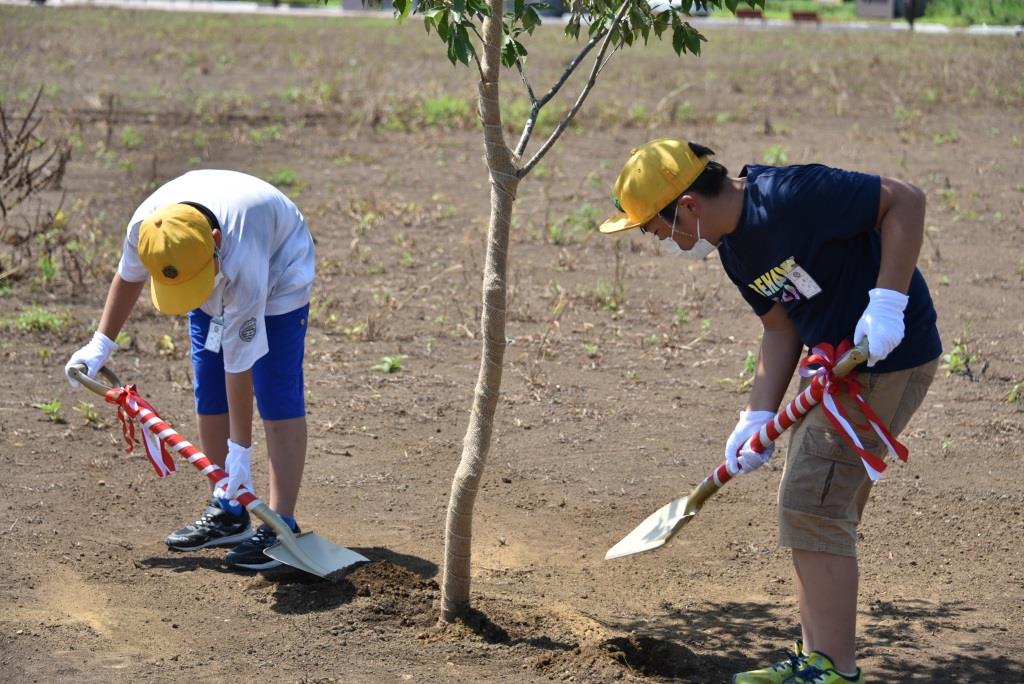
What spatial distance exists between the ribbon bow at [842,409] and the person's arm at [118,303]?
2.36m

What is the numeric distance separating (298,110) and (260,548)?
36.2 feet

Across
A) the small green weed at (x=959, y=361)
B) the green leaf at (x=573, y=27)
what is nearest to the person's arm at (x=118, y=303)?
the green leaf at (x=573, y=27)

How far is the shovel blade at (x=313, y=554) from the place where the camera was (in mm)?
4047

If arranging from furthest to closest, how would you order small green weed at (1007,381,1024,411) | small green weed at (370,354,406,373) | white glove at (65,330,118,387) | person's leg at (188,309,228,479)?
small green weed at (370,354,406,373)
small green weed at (1007,381,1024,411)
person's leg at (188,309,228,479)
white glove at (65,330,118,387)

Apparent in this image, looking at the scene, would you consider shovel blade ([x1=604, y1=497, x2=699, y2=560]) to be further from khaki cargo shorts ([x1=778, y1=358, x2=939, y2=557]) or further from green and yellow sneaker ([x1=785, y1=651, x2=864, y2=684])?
green and yellow sneaker ([x1=785, y1=651, x2=864, y2=684])

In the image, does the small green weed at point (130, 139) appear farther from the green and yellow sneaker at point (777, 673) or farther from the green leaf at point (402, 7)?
the green and yellow sneaker at point (777, 673)

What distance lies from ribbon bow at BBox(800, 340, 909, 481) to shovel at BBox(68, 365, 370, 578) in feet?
6.03

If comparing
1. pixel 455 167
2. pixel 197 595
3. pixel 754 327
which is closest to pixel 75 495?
pixel 197 595

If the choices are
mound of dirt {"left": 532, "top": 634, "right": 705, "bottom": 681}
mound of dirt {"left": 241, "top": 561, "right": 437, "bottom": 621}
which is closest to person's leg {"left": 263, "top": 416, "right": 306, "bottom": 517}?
mound of dirt {"left": 241, "top": 561, "right": 437, "bottom": 621}

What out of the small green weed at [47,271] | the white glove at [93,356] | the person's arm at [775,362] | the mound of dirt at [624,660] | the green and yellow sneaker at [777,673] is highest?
the person's arm at [775,362]

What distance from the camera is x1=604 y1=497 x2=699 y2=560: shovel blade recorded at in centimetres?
361

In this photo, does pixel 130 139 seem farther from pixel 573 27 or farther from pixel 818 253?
pixel 818 253

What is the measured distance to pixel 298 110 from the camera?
47.9 ft

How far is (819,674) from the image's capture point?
3.14m
